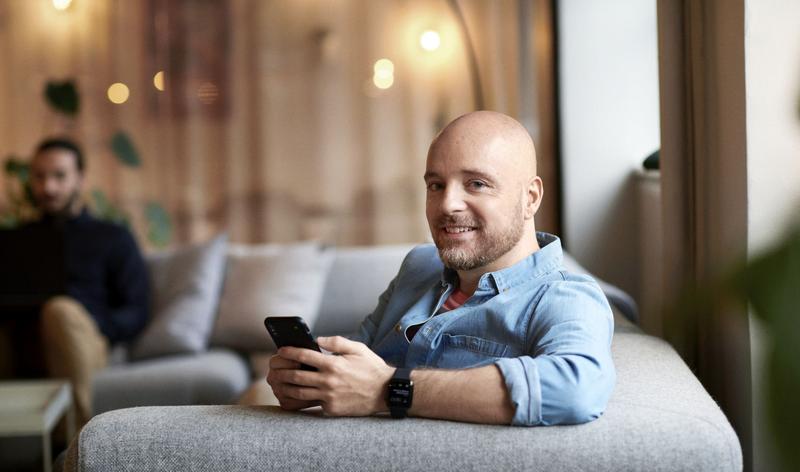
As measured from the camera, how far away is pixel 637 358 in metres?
1.54

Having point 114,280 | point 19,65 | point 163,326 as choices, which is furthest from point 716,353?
point 19,65

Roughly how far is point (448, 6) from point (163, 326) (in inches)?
88.2

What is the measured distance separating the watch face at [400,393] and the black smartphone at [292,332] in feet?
0.44

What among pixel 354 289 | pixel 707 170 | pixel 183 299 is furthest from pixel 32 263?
pixel 707 170

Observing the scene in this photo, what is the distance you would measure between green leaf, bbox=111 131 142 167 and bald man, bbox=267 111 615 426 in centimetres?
313

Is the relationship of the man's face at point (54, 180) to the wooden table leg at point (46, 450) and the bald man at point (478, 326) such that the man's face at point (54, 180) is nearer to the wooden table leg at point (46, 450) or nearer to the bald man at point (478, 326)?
the wooden table leg at point (46, 450)

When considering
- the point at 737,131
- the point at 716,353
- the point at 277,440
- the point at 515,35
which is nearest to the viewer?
the point at 277,440

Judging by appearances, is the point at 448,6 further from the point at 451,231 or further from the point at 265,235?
the point at 451,231

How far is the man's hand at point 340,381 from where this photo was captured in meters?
1.24

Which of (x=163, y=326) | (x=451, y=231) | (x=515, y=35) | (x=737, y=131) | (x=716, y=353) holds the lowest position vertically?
(x=163, y=326)

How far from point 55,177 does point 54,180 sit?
0.01m

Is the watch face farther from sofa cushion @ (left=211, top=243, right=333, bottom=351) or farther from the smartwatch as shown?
sofa cushion @ (left=211, top=243, right=333, bottom=351)

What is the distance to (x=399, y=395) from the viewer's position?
1216 millimetres

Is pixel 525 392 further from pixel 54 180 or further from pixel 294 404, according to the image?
pixel 54 180
